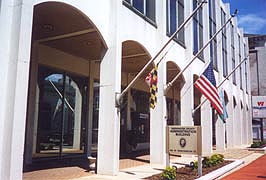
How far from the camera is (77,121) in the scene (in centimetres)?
1669

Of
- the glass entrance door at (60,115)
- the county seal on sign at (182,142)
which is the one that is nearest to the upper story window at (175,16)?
the glass entrance door at (60,115)

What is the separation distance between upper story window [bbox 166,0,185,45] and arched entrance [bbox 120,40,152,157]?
2512mm

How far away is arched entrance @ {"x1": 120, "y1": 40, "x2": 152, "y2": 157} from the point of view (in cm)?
1766

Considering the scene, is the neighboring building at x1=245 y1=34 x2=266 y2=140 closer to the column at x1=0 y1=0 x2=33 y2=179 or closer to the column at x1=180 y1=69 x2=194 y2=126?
the column at x1=180 y1=69 x2=194 y2=126

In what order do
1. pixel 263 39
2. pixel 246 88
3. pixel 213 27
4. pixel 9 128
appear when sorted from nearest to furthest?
1. pixel 9 128
2. pixel 213 27
3. pixel 246 88
4. pixel 263 39

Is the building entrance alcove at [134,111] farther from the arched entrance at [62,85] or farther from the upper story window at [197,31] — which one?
the upper story window at [197,31]

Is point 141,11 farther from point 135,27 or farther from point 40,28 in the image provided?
point 40,28

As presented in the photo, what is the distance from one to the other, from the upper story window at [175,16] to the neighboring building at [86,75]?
60mm

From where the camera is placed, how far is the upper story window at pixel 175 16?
17.4 m

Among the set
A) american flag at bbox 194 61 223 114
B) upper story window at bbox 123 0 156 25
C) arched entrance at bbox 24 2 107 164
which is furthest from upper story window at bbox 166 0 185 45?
arched entrance at bbox 24 2 107 164

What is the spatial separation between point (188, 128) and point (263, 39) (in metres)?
47.1

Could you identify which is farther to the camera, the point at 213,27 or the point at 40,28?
the point at 213,27

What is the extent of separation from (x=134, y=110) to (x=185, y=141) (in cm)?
1159

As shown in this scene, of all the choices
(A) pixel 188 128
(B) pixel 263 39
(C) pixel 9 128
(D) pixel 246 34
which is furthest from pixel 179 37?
(D) pixel 246 34
